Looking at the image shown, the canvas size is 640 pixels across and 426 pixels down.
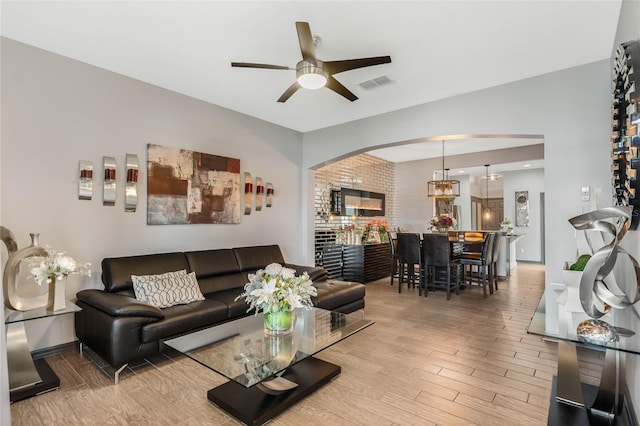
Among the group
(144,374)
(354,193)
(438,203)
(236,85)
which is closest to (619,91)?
(236,85)

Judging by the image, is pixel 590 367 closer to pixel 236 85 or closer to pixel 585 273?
pixel 585 273

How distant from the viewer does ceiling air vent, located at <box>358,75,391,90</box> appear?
3.74 metres

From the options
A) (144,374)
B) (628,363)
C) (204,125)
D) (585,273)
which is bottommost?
(144,374)

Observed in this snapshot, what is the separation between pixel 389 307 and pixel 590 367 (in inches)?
94.3

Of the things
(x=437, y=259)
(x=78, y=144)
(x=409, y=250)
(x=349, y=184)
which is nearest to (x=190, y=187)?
(x=78, y=144)

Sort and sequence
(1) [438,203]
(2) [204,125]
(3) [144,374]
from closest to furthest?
(3) [144,374]
(2) [204,125]
(1) [438,203]

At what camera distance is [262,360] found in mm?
2123

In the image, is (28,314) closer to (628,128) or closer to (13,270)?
(13,270)

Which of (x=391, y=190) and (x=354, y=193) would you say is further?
(x=391, y=190)

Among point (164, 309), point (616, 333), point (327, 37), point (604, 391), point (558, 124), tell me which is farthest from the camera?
point (558, 124)

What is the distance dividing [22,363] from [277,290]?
7.12 feet

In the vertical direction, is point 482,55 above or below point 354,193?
above

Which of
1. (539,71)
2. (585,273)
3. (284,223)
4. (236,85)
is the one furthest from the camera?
(284,223)

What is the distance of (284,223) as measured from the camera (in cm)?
564
